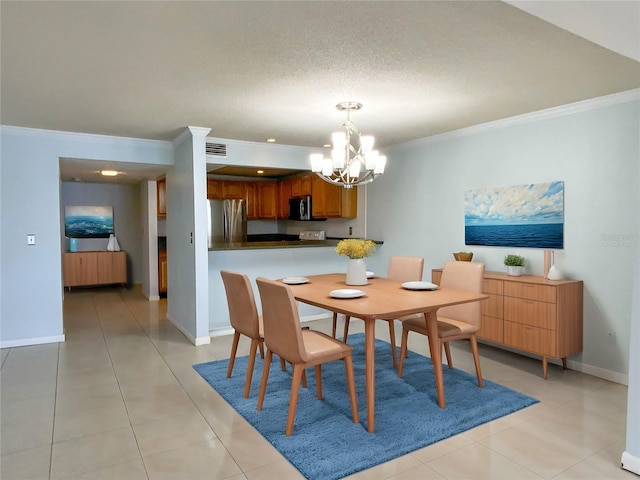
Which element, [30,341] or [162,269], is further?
[162,269]

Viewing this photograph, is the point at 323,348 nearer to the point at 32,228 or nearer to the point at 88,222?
the point at 32,228

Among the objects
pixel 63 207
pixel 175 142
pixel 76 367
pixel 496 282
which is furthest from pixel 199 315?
pixel 63 207

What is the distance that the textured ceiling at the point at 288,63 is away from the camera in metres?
2.03

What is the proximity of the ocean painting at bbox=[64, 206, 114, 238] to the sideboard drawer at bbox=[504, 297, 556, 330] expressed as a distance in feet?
24.3

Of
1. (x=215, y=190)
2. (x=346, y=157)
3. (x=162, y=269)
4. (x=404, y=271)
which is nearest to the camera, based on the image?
(x=346, y=157)

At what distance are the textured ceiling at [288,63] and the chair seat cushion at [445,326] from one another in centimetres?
175

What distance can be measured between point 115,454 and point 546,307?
3.22 metres

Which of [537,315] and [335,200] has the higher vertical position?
[335,200]

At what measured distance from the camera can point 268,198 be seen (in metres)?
7.80

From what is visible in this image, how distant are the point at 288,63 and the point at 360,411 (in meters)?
2.29

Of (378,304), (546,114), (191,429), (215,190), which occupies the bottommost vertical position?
(191,429)

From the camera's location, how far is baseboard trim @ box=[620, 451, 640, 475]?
7.35 ft

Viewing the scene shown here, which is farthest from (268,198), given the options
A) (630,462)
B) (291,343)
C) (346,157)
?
(630,462)

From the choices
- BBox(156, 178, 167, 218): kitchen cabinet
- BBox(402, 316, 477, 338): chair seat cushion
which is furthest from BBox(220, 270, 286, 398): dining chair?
BBox(156, 178, 167, 218): kitchen cabinet
